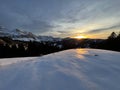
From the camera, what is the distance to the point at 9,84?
174 centimetres

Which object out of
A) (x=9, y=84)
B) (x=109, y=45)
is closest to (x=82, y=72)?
(x=9, y=84)

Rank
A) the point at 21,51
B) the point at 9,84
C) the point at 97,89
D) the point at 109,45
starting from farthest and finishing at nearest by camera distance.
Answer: the point at 21,51 < the point at 109,45 < the point at 9,84 < the point at 97,89

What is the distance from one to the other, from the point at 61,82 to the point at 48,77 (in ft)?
0.83

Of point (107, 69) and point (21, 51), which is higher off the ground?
point (107, 69)

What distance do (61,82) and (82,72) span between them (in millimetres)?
414

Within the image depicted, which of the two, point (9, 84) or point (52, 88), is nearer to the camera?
point (52, 88)

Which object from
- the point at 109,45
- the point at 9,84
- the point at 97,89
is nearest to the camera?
the point at 97,89

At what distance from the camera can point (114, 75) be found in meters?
1.76

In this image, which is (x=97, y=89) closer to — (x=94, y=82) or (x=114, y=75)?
(x=94, y=82)

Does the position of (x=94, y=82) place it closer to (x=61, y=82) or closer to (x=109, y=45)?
(x=61, y=82)

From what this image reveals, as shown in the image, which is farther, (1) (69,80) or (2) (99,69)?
(2) (99,69)

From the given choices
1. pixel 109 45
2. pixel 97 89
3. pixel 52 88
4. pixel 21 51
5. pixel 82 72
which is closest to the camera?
pixel 97 89

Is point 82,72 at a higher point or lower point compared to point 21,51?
higher

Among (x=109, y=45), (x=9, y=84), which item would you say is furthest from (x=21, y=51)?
(x=9, y=84)
